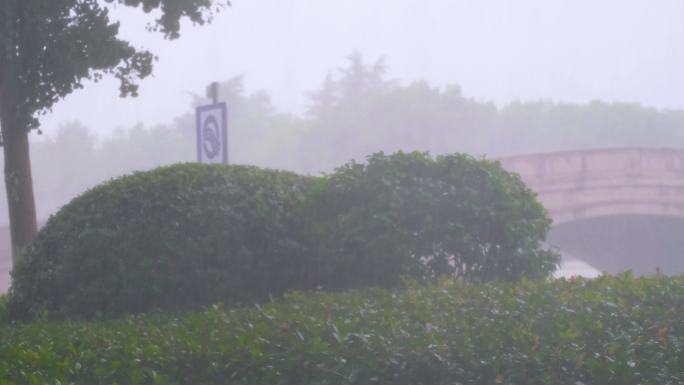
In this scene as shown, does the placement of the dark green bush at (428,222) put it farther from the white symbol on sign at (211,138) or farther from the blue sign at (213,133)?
the white symbol on sign at (211,138)

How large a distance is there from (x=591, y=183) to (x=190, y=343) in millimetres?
21412

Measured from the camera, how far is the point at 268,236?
7676 millimetres

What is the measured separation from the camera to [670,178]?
24.8m

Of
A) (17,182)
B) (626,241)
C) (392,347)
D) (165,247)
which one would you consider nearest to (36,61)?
(17,182)

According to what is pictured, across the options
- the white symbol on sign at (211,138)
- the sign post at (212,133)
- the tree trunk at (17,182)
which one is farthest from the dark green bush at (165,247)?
the white symbol on sign at (211,138)

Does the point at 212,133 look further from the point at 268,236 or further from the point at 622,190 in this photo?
the point at 622,190

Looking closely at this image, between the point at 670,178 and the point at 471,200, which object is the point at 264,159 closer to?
the point at 670,178

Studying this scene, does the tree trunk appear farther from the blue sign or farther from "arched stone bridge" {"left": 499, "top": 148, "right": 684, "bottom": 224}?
"arched stone bridge" {"left": 499, "top": 148, "right": 684, "bottom": 224}

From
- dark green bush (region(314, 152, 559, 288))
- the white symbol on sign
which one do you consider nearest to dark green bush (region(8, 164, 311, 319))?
dark green bush (region(314, 152, 559, 288))

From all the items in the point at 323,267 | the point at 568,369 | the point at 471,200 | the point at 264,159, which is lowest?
the point at 568,369

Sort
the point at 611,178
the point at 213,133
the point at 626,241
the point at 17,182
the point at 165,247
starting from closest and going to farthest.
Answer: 1. the point at 165,247
2. the point at 17,182
3. the point at 213,133
4. the point at 611,178
5. the point at 626,241

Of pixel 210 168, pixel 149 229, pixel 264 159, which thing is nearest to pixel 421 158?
pixel 210 168

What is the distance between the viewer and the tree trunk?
918cm

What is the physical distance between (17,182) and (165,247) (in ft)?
8.58
